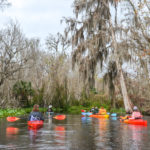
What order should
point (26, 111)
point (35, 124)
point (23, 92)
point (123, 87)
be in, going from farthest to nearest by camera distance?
point (23, 92) → point (26, 111) → point (123, 87) → point (35, 124)

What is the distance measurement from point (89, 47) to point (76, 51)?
5.05 feet

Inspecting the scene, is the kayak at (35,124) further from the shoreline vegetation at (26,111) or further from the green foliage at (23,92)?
the green foliage at (23,92)

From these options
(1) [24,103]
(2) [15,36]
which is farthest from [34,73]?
(2) [15,36]

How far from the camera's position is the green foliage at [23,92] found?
33.8m

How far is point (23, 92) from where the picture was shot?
1355 inches

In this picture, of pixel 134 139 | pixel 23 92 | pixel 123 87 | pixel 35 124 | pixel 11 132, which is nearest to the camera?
pixel 134 139

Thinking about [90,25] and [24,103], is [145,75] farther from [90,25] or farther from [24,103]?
[24,103]

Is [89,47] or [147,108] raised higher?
[89,47]

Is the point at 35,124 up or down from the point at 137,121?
up

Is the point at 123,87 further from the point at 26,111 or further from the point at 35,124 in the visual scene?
the point at 26,111

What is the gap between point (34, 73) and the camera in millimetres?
40031

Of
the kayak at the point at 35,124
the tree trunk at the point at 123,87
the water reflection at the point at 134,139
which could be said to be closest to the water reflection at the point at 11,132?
the kayak at the point at 35,124

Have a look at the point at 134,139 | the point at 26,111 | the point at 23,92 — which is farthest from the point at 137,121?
the point at 23,92

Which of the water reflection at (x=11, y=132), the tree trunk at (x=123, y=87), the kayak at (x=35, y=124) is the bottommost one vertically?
the water reflection at (x=11, y=132)
